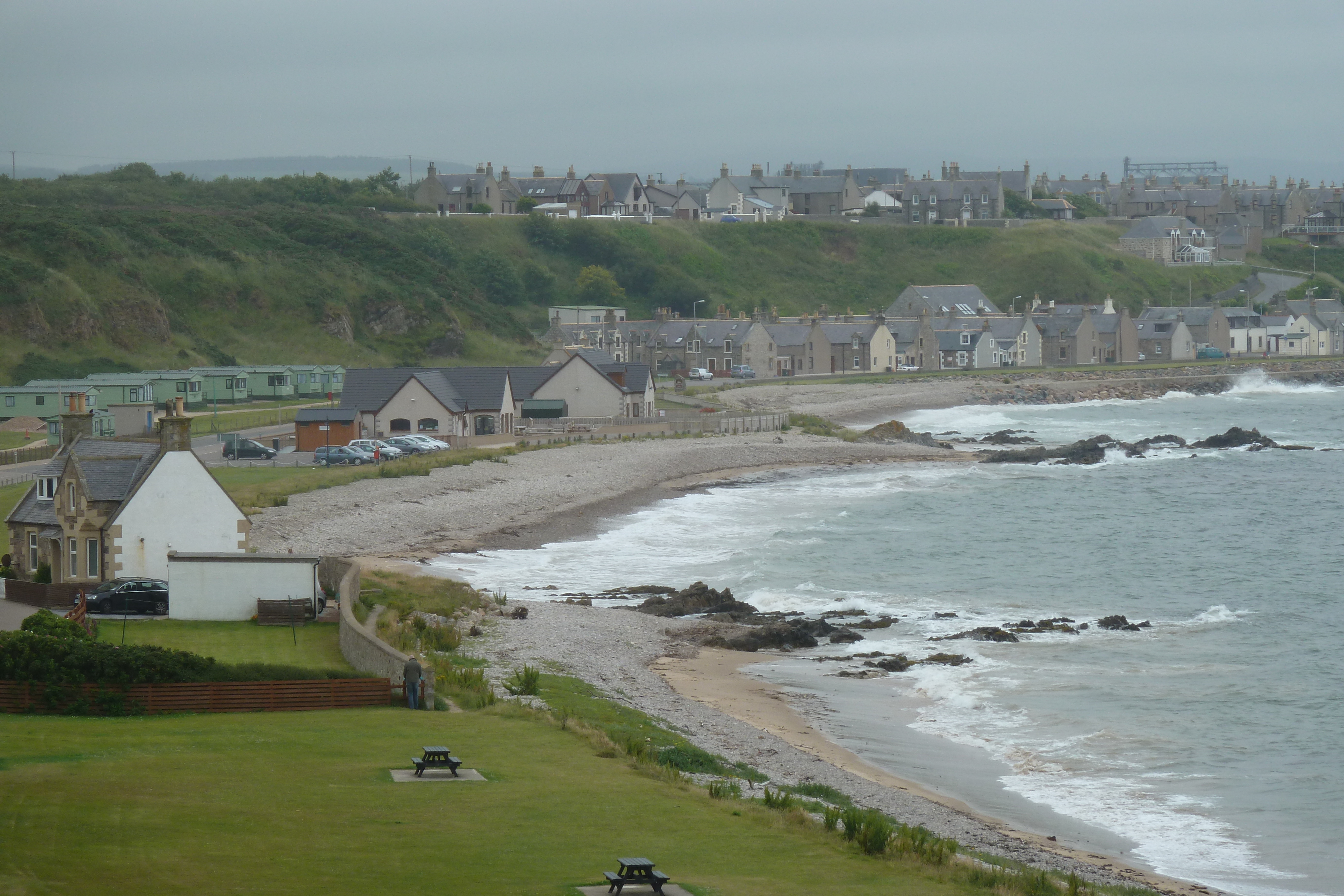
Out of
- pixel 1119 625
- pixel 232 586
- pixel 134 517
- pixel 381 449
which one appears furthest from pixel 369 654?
pixel 381 449

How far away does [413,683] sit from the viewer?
21.3 metres

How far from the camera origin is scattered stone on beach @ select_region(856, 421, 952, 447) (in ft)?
242

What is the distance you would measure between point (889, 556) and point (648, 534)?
25.2ft

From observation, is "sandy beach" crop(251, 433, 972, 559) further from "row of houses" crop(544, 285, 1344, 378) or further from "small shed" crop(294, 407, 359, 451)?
"row of houses" crop(544, 285, 1344, 378)

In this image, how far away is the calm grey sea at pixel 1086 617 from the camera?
21156mm

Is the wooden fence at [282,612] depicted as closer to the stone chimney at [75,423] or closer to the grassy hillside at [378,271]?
the stone chimney at [75,423]

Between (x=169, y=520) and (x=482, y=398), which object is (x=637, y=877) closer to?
(x=169, y=520)

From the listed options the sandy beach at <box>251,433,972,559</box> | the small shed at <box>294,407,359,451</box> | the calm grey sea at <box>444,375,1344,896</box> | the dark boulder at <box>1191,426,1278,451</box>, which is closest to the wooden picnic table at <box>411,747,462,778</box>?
the calm grey sea at <box>444,375,1344,896</box>

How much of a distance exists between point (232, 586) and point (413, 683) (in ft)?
22.9

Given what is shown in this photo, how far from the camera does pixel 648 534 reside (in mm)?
45656

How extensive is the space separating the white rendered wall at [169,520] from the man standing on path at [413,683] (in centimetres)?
913

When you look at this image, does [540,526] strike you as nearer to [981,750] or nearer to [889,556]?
[889,556]

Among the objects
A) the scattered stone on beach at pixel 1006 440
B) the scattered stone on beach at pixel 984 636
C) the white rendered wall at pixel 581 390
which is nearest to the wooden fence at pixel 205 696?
the scattered stone on beach at pixel 984 636

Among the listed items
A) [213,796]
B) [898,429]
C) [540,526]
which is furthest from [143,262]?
[213,796]
